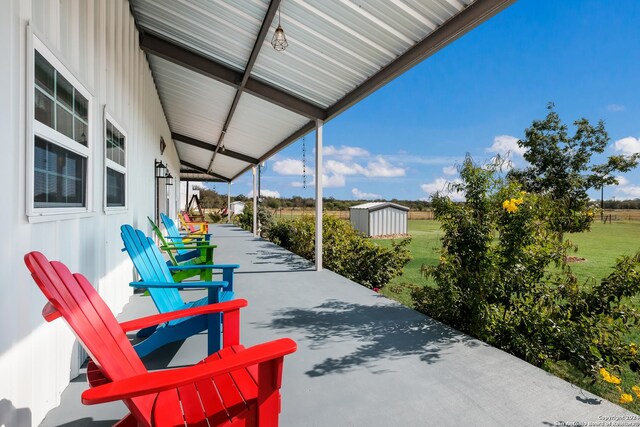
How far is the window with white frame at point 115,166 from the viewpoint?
3.52 metres

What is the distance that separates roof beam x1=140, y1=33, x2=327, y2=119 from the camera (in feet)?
17.1

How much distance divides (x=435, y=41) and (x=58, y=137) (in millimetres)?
3028

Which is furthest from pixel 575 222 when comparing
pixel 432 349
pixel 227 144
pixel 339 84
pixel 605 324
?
pixel 227 144

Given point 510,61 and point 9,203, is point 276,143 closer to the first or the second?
point 9,203

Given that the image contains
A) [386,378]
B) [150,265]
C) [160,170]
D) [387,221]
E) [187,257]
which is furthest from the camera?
[387,221]

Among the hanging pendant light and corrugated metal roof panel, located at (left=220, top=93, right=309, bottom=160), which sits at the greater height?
corrugated metal roof panel, located at (left=220, top=93, right=309, bottom=160)

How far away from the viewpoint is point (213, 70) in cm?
537

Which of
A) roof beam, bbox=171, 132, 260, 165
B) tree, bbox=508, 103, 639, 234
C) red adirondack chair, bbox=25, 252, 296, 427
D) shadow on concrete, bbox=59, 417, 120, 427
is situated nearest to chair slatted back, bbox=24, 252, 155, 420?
red adirondack chair, bbox=25, 252, 296, 427

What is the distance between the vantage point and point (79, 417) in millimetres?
2016

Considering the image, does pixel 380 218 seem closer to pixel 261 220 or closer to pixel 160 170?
pixel 261 220

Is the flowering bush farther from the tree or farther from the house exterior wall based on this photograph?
the house exterior wall

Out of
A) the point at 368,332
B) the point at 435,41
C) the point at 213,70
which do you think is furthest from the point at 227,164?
the point at 368,332

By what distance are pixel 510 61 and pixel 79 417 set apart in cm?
2899

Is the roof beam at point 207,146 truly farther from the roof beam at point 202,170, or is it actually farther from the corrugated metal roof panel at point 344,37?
the corrugated metal roof panel at point 344,37
